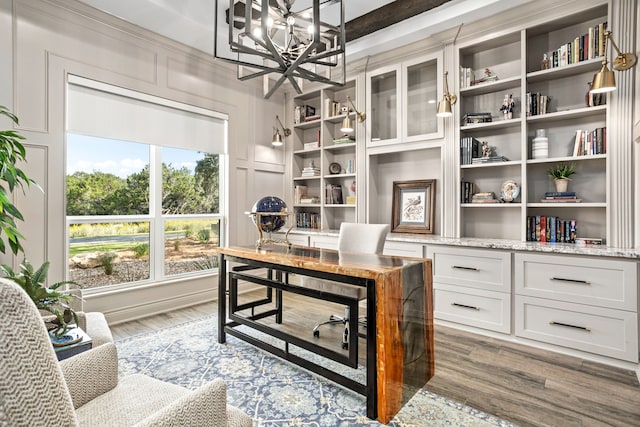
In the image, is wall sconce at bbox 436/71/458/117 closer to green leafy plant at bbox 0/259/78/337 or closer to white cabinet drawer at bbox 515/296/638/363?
Result: white cabinet drawer at bbox 515/296/638/363

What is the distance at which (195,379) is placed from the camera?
2.21m

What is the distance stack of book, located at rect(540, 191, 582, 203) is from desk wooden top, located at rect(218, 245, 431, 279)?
5.34ft

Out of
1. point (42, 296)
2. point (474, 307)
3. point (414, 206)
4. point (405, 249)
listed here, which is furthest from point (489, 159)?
point (42, 296)

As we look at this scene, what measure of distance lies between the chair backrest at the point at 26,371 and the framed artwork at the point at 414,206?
3.57m

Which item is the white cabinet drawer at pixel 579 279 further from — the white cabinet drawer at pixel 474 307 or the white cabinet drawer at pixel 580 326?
the white cabinet drawer at pixel 474 307

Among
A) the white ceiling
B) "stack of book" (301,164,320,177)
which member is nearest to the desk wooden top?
"stack of book" (301,164,320,177)

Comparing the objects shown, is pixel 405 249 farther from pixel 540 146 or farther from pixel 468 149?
pixel 540 146

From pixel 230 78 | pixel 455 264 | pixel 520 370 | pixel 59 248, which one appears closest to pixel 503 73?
pixel 455 264

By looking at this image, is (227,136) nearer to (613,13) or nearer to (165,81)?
(165,81)

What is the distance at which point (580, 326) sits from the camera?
99.4 inches

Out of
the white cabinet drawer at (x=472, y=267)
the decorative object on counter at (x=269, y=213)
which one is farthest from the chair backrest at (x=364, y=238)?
the white cabinet drawer at (x=472, y=267)

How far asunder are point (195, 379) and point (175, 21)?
127 inches

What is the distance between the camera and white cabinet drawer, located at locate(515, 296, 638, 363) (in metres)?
2.36

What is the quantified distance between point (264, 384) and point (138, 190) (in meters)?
2.48
